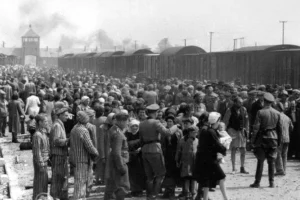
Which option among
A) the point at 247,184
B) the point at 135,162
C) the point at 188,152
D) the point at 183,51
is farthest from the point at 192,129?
the point at 183,51

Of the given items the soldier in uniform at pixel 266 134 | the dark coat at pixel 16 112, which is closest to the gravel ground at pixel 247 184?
the soldier in uniform at pixel 266 134

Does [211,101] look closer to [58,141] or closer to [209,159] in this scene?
[209,159]

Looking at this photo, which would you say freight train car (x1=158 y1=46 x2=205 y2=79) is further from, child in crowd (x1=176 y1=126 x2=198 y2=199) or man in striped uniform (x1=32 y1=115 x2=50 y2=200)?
man in striped uniform (x1=32 y1=115 x2=50 y2=200)

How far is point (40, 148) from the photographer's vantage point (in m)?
9.00

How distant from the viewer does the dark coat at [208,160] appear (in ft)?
28.9

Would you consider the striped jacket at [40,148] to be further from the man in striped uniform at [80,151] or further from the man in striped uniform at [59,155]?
the man in striped uniform at [80,151]

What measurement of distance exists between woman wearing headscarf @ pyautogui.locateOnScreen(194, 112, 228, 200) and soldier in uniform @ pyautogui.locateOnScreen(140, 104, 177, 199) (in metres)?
0.76

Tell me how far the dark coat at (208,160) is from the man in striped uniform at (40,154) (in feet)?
8.06

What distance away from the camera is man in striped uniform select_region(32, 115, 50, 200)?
898 cm

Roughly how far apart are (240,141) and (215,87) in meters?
7.00

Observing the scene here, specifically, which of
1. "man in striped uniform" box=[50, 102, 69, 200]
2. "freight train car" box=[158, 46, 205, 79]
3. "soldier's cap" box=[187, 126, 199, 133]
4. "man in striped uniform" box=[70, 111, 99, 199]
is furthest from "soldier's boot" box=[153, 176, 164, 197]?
"freight train car" box=[158, 46, 205, 79]

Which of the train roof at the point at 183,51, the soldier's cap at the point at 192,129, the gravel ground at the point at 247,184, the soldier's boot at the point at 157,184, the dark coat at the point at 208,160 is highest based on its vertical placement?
the train roof at the point at 183,51

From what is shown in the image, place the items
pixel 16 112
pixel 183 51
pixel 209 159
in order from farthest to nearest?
1. pixel 183 51
2. pixel 16 112
3. pixel 209 159

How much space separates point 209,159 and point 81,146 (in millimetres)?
2022
